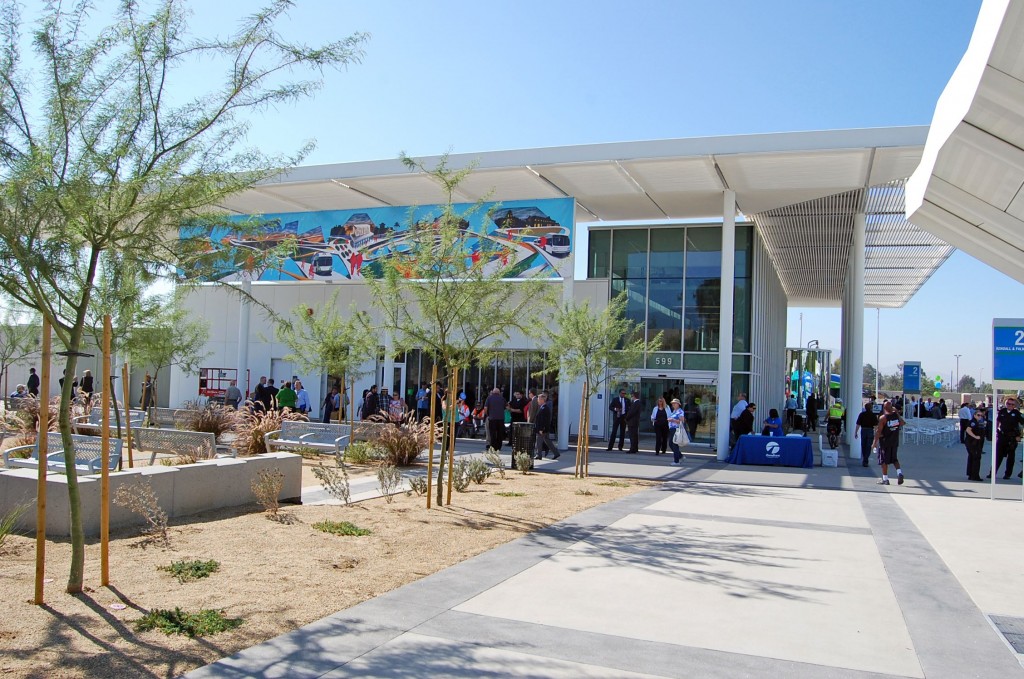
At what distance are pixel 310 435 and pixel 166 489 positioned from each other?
731cm

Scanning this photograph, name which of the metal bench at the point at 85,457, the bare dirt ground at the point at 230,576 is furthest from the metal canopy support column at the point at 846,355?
the metal bench at the point at 85,457

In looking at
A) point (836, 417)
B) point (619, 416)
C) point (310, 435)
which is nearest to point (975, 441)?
point (619, 416)

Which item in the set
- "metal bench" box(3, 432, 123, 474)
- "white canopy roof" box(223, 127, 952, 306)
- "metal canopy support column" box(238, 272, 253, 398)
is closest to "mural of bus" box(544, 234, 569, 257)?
"white canopy roof" box(223, 127, 952, 306)

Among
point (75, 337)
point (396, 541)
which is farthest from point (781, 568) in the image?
point (75, 337)

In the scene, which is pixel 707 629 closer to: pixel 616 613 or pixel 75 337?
pixel 616 613

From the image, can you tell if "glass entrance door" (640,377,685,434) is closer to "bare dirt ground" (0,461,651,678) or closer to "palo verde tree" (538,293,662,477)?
"palo verde tree" (538,293,662,477)

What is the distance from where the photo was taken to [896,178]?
19969mm

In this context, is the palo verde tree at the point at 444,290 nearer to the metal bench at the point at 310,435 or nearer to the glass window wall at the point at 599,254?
the metal bench at the point at 310,435

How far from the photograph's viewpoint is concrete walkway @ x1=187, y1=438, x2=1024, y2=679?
16.6ft

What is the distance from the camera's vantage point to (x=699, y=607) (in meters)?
6.49

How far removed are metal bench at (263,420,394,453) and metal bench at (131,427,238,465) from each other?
204 centimetres

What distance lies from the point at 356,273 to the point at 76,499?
19099 millimetres

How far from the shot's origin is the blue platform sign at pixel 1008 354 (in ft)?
45.9

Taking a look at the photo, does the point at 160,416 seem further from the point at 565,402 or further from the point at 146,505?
the point at 146,505
